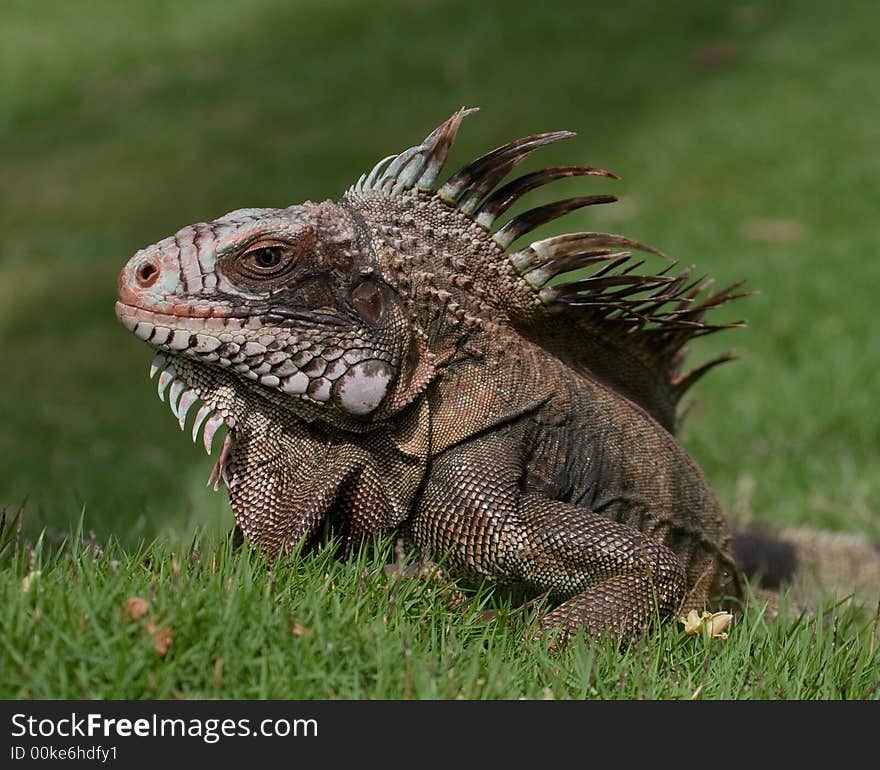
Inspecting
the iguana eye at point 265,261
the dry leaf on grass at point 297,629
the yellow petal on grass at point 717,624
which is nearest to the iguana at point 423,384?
the iguana eye at point 265,261

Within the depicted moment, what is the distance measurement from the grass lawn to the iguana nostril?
77 cm

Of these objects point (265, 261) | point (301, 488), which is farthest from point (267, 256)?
point (301, 488)

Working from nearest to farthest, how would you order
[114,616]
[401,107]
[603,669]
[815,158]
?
[114,616] < [603,669] < [815,158] < [401,107]

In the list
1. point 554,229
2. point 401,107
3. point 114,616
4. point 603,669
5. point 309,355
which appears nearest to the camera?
point 114,616

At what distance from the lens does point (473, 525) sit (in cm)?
372

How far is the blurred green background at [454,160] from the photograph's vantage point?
809 cm

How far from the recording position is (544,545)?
368cm

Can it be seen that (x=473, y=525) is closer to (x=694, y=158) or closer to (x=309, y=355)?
(x=309, y=355)

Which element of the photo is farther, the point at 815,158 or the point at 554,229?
the point at 815,158

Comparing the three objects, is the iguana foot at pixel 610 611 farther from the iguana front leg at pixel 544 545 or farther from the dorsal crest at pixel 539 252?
the dorsal crest at pixel 539 252

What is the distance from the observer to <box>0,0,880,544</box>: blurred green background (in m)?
8.09

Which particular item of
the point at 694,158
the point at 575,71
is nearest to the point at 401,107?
the point at 575,71

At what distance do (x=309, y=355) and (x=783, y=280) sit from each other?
781cm

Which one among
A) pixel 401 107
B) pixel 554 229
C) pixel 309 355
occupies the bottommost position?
pixel 309 355
